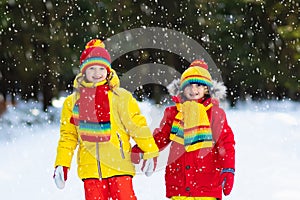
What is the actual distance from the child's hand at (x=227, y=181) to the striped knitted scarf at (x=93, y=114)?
0.92m

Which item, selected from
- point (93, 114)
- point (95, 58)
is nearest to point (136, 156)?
point (93, 114)

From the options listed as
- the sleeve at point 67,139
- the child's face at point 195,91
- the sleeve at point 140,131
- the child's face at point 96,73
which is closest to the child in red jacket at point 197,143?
the child's face at point 195,91

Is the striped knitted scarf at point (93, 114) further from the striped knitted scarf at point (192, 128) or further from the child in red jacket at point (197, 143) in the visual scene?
the striped knitted scarf at point (192, 128)

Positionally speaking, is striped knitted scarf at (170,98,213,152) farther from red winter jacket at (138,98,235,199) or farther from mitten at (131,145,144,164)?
mitten at (131,145,144,164)

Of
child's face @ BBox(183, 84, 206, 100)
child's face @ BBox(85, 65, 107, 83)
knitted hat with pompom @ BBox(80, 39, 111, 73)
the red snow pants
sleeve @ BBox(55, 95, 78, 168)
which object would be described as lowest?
the red snow pants

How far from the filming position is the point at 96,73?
4.30 meters

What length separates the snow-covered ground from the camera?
20.4 ft

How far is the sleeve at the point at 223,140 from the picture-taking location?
13.8 ft

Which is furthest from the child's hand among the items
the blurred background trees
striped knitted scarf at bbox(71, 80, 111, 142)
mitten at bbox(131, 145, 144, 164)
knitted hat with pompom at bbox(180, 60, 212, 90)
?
the blurred background trees

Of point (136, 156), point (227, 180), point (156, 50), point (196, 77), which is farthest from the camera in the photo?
point (156, 50)

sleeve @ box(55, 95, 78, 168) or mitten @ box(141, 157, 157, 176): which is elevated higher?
sleeve @ box(55, 95, 78, 168)

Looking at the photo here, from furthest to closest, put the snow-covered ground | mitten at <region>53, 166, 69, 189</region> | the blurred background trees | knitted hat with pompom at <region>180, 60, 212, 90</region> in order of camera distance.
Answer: the blurred background trees < the snow-covered ground < knitted hat with pompom at <region>180, 60, 212, 90</region> < mitten at <region>53, 166, 69, 189</region>

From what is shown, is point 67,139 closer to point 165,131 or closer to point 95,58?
point 95,58

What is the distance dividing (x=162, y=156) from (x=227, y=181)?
2.00 feet
